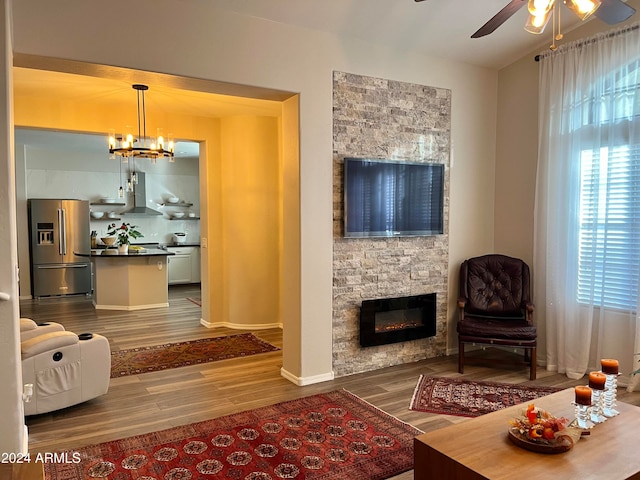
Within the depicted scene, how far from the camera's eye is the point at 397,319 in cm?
468

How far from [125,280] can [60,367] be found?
13.4 ft

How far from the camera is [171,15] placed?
3.44 m

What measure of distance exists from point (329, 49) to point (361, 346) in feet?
8.80

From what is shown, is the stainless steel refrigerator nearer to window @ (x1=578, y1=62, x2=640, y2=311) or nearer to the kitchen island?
the kitchen island

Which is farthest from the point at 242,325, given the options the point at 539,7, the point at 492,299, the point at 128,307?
the point at 539,7

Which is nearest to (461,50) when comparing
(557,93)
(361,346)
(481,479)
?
(557,93)

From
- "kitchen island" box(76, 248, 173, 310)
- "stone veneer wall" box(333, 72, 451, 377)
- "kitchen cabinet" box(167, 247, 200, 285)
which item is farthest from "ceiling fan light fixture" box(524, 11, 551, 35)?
"kitchen cabinet" box(167, 247, 200, 285)

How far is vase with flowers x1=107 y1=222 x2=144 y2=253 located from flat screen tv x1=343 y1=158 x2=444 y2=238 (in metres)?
4.97

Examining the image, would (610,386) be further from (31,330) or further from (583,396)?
(31,330)

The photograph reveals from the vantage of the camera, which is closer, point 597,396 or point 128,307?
point 597,396

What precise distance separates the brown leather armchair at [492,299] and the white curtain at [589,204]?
224 millimetres

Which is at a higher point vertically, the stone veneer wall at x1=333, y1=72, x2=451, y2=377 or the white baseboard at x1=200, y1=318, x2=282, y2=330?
the stone veneer wall at x1=333, y1=72, x2=451, y2=377

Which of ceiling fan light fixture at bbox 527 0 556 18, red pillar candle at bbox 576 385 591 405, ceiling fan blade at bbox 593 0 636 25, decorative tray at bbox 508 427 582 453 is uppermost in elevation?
ceiling fan blade at bbox 593 0 636 25

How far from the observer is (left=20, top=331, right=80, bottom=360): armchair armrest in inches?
133
